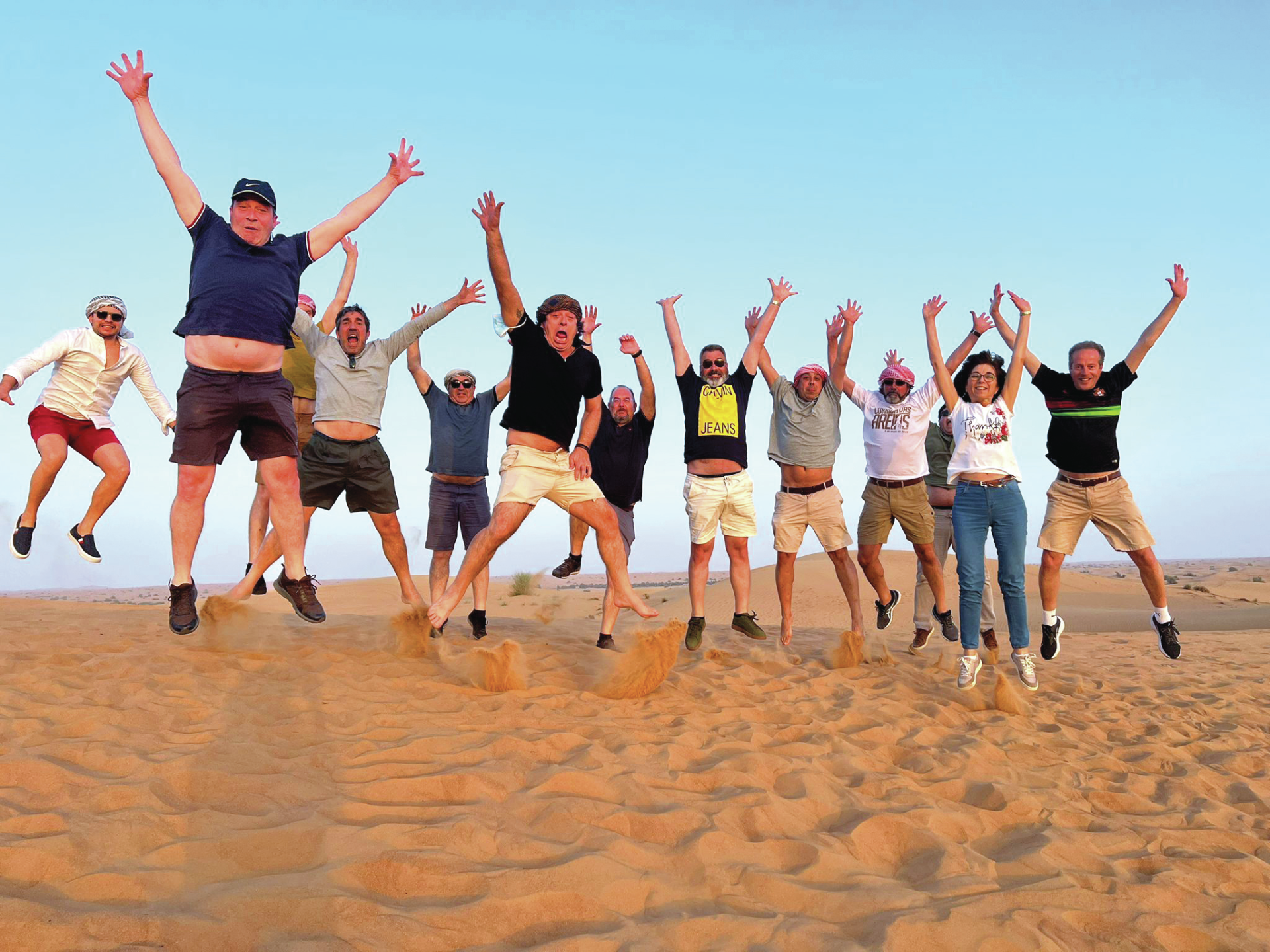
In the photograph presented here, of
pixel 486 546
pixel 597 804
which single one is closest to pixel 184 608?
pixel 486 546

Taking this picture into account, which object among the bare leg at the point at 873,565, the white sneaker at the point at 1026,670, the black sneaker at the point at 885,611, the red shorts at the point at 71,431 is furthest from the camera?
the black sneaker at the point at 885,611

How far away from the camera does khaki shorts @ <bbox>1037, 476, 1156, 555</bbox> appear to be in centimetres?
621

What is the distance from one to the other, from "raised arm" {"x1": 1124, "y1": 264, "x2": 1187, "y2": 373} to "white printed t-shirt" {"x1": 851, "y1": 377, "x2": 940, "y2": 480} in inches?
60.1

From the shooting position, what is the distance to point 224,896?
223cm

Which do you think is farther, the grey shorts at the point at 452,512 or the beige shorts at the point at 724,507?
the grey shorts at the point at 452,512

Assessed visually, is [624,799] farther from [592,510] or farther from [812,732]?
[592,510]

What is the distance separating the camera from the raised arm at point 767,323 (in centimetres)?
722

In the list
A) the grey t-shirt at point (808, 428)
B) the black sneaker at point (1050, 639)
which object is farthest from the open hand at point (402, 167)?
the black sneaker at point (1050, 639)

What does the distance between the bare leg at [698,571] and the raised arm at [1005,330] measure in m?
3.01

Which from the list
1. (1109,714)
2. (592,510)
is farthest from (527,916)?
(1109,714)

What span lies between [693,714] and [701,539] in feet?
8.49

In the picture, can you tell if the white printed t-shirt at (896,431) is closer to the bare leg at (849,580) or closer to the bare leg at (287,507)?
the bare leg at (849,580)

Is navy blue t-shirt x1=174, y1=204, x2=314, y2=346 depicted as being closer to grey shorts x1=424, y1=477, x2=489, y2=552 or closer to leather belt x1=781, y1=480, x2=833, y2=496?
grey shorts x1=424, y1=477, x2=489, y2=552

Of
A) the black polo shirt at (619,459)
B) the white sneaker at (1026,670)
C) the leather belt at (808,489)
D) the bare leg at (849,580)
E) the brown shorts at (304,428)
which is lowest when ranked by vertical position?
the white sneaker at (1026,670)
